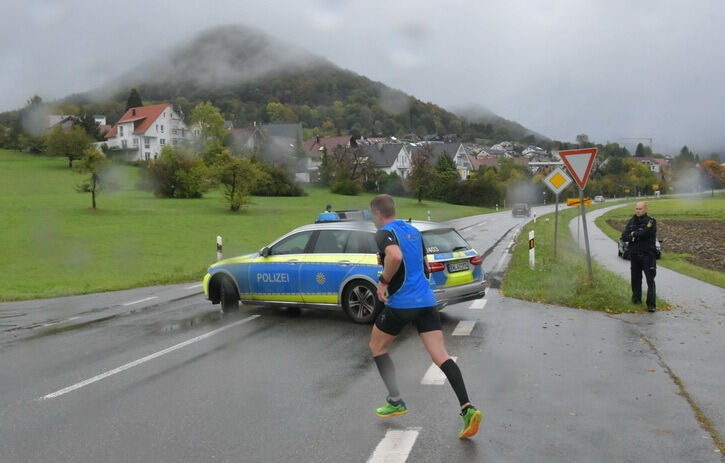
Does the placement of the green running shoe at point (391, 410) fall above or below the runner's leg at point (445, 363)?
below

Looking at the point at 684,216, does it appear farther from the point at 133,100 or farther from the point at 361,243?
the point at 133,100

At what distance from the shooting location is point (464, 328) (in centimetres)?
952

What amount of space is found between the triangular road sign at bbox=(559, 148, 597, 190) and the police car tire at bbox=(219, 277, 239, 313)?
20.8 ft

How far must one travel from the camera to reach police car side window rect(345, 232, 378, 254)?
10.1m

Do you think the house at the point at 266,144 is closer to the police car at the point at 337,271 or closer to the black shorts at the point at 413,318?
the police car at the point at 337,271

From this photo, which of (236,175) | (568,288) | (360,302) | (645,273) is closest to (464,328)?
(360,302)

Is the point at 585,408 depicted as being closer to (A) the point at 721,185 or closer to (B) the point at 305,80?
(A) the point at 721,185

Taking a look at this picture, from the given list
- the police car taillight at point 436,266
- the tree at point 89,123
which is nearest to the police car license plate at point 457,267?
the police car taillight at point 436,266

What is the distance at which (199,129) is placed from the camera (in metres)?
94.6

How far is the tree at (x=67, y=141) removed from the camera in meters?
74.9

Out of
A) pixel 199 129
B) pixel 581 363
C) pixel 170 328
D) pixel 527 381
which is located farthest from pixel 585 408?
pixel 199 129

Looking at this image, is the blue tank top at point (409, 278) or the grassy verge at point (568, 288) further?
the grassy verge at point (568, 288)

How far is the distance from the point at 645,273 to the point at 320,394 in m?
6.69

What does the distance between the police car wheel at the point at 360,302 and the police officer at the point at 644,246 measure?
13.9ft
